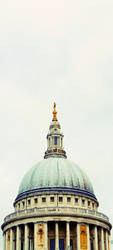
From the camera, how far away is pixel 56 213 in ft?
381

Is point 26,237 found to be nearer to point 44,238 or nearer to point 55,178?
point 44,238

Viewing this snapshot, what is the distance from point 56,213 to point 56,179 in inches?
393

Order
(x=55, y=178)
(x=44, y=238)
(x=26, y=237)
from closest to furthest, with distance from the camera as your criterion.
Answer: (x=44, y=238) < (x=26, y=237) < (x=55, y=178)

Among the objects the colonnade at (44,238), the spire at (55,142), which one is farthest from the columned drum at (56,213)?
the spire at (55,142)

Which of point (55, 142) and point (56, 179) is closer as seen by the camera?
point (56, 179)

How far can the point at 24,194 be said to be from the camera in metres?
125

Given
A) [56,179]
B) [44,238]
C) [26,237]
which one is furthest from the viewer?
[56,179]

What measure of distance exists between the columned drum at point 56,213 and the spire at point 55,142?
245mm

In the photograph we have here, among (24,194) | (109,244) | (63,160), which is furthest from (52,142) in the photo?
(109,244)

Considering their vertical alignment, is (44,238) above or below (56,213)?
below

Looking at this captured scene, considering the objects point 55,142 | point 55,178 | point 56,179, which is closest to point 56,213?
point 56,179

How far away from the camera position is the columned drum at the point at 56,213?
115688 mm

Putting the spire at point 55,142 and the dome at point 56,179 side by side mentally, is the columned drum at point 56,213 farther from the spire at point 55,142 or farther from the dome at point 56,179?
the spire at point 55,142

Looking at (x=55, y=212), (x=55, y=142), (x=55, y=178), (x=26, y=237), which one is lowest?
(x=26, y=237)
